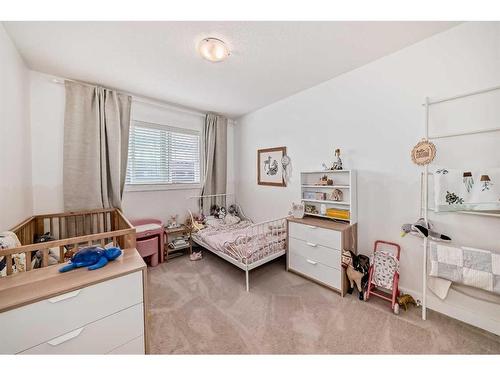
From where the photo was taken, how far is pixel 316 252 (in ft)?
7.36

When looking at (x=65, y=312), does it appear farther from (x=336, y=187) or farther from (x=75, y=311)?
(x=336, y=187)

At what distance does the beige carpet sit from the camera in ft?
4.61

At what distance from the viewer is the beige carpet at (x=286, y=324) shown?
1.40 metres

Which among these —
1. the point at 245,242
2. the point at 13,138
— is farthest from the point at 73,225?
the point at 245,242

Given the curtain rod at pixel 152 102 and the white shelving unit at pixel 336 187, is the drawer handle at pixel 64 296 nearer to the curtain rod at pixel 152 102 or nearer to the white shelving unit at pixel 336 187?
the white shelving unit at pixel 336 187

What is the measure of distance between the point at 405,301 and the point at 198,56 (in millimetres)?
3067

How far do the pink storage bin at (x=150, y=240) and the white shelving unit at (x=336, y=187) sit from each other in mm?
2109

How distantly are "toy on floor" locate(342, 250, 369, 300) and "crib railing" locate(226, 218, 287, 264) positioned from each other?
795 millimetres

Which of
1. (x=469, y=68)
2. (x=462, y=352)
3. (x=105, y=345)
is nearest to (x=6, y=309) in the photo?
(x=105, y=345)

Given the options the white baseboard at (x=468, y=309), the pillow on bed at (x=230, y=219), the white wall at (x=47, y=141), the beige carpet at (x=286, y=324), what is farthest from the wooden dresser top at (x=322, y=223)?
the white wall at (x=47, y=141)

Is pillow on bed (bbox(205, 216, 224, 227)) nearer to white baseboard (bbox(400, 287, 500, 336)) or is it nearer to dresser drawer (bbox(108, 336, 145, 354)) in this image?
dresser drawer (bbox(108, 336, 145, 354))

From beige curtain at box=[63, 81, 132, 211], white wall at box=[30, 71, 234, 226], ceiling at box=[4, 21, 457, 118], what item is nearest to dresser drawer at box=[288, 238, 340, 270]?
ceiling at box=[4, 21, 457, 118]
